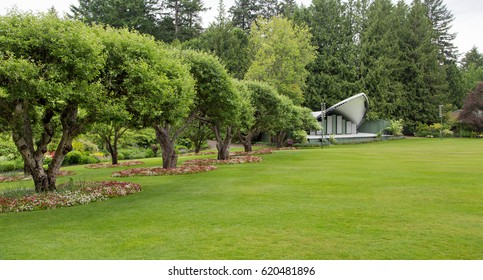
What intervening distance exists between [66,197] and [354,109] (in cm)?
5510

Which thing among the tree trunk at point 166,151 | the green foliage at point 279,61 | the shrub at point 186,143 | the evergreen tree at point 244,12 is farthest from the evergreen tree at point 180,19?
the tree trunk at point 166,151

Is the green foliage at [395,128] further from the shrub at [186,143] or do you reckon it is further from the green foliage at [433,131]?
the shrub at [186,143]

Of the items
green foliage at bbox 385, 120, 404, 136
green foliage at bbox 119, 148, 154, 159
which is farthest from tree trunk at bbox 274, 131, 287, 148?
green foliage at bbox 385, 120, 404, 136

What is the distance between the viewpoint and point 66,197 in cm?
1310

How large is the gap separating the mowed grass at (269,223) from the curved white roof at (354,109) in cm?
4523

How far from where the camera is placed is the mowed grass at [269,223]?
292 inches

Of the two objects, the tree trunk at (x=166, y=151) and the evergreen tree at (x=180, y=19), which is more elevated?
the evergreen tree at (x=180, y=19)

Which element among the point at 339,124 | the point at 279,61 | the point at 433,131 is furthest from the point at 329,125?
the point at 433,131

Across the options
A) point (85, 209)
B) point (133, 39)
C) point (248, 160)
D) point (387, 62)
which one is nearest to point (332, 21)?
point (387, 62)

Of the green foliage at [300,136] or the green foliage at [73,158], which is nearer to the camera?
the green foliage at [73,158]

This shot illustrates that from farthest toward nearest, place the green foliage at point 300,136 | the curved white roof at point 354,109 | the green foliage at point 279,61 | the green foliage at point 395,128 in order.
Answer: the green foliage at point 395,128 < the curved white roof at point 354,109 < the green foliage at point 279,61 < the green foliage at point 300,136

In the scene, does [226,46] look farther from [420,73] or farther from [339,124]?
[420,73]

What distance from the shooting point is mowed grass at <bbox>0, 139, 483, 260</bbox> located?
7.42m
